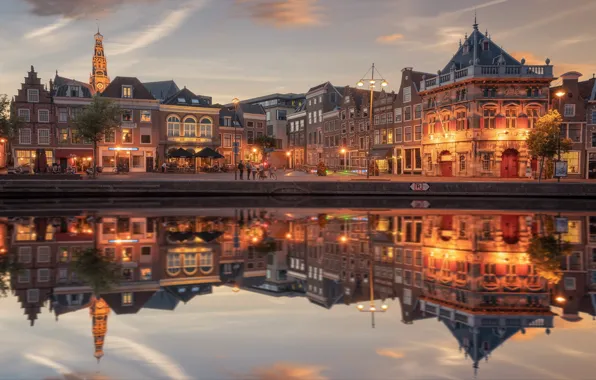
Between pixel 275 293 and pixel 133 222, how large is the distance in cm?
1525

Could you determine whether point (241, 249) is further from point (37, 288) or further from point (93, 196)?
point (93, 196)

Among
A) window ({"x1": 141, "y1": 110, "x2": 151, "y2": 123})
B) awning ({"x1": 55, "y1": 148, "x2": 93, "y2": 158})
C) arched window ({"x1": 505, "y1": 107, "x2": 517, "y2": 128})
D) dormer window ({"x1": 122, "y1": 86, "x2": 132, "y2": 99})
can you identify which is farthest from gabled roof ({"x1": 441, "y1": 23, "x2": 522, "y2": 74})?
awning ({"x1": 55, "y1": 148, "x2": 93, "y2": 158})

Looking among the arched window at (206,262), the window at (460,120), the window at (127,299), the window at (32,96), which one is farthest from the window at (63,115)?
the window at (127,299)

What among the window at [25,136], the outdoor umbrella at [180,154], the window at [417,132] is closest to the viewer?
the outdoor umbrella at [180,154]

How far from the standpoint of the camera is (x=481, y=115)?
60.8 m

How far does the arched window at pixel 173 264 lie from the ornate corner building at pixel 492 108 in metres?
51.7

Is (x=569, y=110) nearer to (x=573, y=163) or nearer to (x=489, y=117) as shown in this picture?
(x=573, y=163)

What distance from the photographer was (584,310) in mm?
10086

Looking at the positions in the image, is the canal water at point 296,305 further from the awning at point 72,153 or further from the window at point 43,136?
the window at point 43,136

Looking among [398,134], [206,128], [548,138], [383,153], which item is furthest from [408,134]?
[206,128]

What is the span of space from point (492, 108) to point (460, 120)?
3.87 meters

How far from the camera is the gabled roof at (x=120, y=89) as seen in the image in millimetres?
75375

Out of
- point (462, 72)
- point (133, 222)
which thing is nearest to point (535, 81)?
point (462, 72)

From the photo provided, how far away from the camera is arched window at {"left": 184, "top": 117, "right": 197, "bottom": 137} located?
80625 mm
